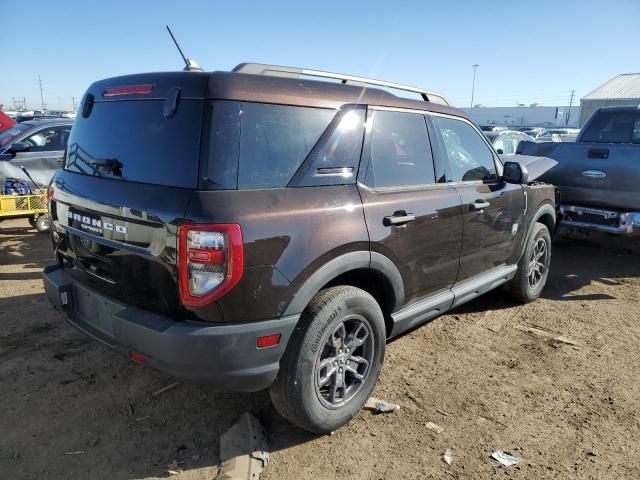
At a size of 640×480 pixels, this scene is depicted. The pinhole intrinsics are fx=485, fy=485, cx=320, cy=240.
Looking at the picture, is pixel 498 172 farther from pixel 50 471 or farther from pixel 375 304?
pixel 50 471

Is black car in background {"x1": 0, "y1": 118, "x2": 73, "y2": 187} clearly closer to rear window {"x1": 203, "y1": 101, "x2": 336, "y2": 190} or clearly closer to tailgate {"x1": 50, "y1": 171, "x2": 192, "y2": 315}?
tailgate {"x1": 50, "y1": 171, "x2": 192, "y2": 315}

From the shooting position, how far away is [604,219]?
587cm

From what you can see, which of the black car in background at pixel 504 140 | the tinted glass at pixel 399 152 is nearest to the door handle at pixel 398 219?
the tinted glass at pixel 399 152

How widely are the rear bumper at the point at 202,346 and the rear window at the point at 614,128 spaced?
20.6 feet

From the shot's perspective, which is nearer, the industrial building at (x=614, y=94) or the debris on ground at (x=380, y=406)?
the debris on ground at (x=380, y=406)

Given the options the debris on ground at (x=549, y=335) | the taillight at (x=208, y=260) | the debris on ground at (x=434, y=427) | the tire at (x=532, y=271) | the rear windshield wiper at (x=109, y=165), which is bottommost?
the debris on ground at (x=434, y=427)

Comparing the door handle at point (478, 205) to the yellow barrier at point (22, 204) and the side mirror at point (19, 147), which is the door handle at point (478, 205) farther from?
the side mirror at point (19, 147)

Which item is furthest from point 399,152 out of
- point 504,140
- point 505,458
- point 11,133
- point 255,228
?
point 504,140

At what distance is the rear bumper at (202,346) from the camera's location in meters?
2.26

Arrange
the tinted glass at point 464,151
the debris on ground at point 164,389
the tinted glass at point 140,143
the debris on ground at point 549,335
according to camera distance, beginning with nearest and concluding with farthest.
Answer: the tinted glass at point 140,143
the debris on ground at point 164,389
the tinted glass at point 464,151
the debris on ground at point 549,335

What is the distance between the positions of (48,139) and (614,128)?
29.0 feet

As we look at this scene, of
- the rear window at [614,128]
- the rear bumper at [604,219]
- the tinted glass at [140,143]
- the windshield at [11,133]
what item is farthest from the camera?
the windshield at [11,133]

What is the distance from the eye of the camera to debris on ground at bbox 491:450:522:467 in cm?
266

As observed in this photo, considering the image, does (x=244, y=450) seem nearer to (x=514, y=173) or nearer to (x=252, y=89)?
(x=252, y=89)
